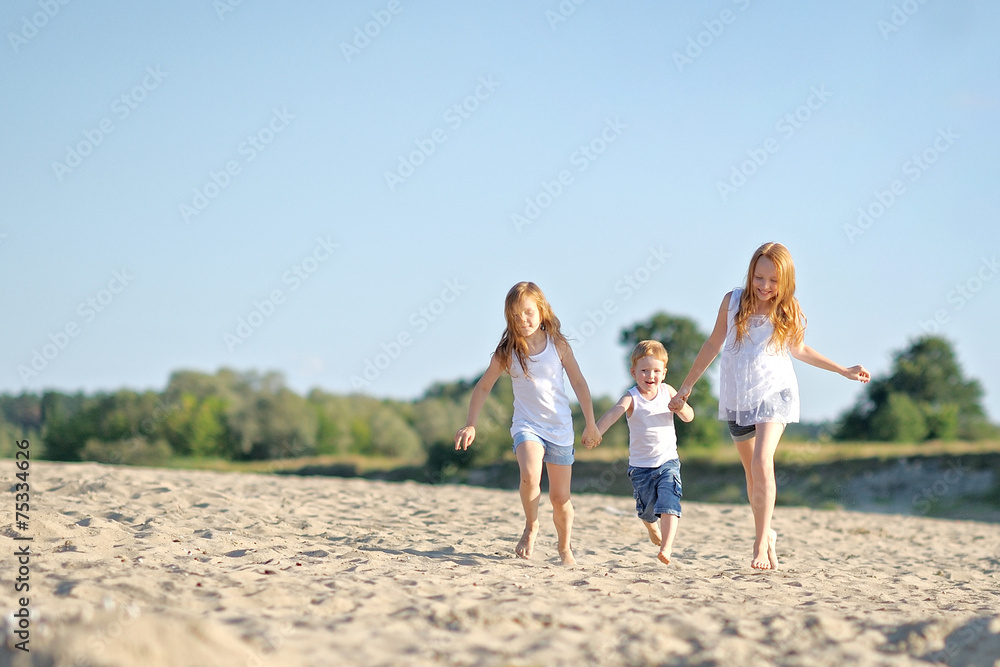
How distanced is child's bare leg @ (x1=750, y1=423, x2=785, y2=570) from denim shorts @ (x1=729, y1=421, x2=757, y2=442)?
0.34ft

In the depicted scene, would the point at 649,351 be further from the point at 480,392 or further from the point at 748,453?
the point at 480,392

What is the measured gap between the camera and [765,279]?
18.0ft

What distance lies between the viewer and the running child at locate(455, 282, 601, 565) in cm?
552

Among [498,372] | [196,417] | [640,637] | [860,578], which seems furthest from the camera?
[196,417]

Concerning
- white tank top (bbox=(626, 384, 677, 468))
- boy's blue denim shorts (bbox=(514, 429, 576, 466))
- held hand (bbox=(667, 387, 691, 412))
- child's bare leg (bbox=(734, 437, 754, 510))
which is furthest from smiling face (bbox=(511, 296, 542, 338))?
child's bare leg (bbox=(734, 437, 754, 510))

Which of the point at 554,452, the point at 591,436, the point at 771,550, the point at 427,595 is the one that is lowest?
the point at 427,595

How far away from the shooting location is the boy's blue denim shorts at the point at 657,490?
559 cm

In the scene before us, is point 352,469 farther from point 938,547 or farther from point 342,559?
point 342,559

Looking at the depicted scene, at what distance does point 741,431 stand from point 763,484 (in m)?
0.40

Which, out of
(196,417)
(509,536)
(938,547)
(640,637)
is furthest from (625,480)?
(196,417)

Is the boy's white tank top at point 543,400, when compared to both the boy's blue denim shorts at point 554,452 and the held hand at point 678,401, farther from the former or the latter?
the held hand at point 678,401

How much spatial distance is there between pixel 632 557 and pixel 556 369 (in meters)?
1.81

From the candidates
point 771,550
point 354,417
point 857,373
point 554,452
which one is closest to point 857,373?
point 857,373

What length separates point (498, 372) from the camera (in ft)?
18.8
